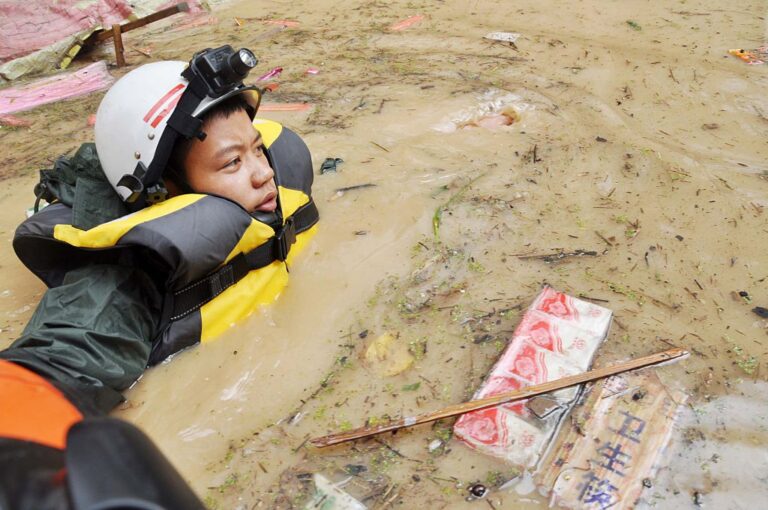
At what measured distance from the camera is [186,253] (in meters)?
2.54

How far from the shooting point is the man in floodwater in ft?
8.20

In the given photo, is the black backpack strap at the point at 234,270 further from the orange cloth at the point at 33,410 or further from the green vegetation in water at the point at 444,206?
the orange cloth at the point at 33,410

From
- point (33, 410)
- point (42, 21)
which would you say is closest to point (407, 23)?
point (42, 21)

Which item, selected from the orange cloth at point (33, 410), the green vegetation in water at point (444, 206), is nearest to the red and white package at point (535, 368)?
the green vegetation in water at point (444, 206)

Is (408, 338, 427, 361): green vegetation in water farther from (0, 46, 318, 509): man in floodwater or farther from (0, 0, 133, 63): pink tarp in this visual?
(0, 0, 133, 63): pink tarp

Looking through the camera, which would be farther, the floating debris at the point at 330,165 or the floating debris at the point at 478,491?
the floating debris at the point at 330,165

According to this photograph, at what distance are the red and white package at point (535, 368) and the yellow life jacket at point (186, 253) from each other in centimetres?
126

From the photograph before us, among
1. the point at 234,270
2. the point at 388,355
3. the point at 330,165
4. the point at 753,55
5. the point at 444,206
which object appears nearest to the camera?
the point at 388,355

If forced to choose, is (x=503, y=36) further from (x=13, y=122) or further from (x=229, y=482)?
(x=229, y=482)

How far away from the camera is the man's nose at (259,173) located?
2980 mm

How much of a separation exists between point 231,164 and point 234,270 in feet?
1.72

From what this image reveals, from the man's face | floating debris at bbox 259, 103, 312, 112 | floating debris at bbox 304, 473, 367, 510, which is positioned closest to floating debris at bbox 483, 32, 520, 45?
floating debris at bbox 259, 103, 312, 112

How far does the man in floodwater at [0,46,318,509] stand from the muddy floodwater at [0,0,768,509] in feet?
0.64

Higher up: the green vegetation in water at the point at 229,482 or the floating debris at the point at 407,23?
the floating debris at the point at 407,23
